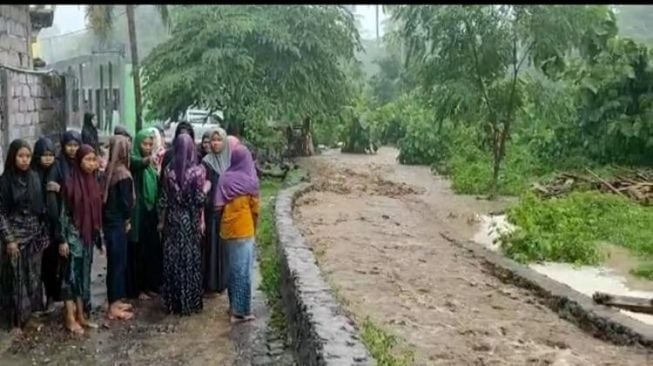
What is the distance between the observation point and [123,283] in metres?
6.75

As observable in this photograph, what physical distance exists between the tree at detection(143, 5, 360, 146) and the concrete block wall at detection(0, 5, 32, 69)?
613 centimetres

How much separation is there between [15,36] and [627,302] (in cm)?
706

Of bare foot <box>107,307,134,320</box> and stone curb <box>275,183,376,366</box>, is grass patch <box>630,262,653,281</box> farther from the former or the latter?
bare foot <box>107,307,134,320</box>

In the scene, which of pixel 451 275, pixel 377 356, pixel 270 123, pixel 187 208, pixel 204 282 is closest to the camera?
pixel 377 356

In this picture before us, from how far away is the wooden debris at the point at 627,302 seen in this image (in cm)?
696

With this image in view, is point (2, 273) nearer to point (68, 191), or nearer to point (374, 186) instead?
point (68, 191)

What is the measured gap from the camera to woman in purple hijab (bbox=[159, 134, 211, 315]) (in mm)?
6660

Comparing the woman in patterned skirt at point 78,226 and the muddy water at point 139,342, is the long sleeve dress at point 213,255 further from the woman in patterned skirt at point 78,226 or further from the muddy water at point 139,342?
the woman in patterned skirt at point 78,226

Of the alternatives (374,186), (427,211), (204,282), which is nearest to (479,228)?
(427,211)

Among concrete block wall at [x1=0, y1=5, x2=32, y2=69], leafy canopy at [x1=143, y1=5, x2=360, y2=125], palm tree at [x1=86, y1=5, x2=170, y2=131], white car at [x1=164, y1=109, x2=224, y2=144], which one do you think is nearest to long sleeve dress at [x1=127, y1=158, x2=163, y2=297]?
concrete block wall at [x1=0, y1=5, x2=32, y2=69]

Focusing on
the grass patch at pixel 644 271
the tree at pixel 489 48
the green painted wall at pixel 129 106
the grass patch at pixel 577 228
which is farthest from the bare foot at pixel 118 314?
the green painted wall at pixel 129 106

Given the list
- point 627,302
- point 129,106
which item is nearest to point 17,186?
point 627,302

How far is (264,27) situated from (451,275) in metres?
9.19

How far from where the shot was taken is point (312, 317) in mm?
4875
